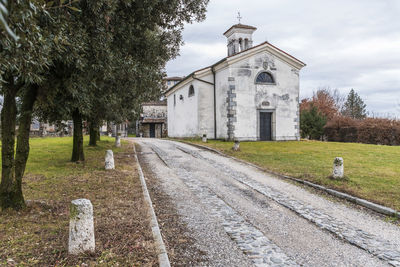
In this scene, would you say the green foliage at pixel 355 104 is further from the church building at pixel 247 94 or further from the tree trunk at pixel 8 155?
the tree trunk at pixel 8 155

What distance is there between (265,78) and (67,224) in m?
20.2

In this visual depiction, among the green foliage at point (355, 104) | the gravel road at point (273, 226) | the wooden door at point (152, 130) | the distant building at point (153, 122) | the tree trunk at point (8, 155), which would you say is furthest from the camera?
the green foliage at point (355, 104)

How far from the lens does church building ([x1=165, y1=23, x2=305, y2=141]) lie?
70.5ft

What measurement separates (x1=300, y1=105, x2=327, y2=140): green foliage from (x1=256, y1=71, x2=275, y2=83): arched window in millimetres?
9578

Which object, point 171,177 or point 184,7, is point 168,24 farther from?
point 171,177

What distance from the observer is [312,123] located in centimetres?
2989

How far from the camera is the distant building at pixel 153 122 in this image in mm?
42219

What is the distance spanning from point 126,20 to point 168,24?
255 centimetres

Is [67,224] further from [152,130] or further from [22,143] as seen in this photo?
[152,130]

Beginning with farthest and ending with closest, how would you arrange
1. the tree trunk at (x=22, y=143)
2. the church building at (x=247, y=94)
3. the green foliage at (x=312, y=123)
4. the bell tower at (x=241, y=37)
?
the green foliage at (x=312, y=123)
the bell tower at (x=241, y=37)
the church building at (x=247, y=94)
the tree trunk at (x=22, y=143)

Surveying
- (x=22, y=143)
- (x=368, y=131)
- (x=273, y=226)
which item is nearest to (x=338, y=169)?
(x=273, y=226)

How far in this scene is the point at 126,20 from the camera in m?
7.38

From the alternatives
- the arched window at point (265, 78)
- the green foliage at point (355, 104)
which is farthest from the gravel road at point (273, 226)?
the green foliage at point (355, 104)

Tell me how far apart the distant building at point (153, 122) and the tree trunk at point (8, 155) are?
3602 centimetres
